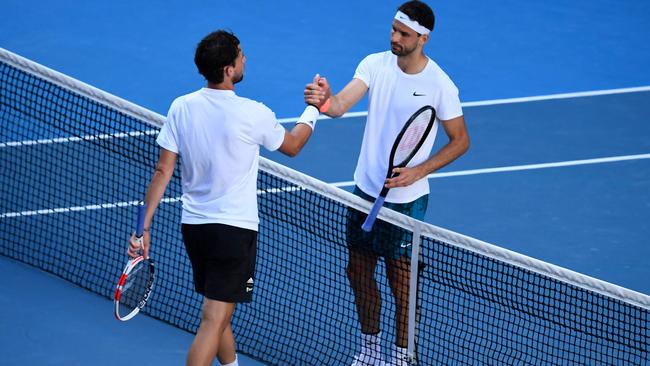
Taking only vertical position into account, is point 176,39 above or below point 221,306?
above

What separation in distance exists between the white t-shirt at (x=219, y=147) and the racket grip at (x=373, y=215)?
2.36 feet

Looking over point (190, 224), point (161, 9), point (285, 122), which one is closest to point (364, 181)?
point (190, 224)

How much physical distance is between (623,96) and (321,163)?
3.57m

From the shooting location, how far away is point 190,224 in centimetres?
622

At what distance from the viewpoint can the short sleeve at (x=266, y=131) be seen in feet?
19.8

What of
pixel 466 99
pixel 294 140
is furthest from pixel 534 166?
pixel 294 140

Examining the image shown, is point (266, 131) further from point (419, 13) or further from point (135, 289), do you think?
point (419, 13)

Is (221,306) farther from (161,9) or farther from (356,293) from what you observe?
(161,9)

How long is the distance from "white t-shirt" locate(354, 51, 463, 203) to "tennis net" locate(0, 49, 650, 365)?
0.23 m

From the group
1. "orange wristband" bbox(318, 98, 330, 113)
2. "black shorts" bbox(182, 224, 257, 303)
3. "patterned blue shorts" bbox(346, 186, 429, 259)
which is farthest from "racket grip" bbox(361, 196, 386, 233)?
"black shorts" bbox(182, 224, 257, 303)

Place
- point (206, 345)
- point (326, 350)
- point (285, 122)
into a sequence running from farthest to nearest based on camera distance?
1. point (285, 122)
2. point (326, 350)
3. point (206, 345)

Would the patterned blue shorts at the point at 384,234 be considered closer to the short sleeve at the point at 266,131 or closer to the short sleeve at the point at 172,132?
the short sleeve at the point at 266,131

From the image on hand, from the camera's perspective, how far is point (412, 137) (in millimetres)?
6777

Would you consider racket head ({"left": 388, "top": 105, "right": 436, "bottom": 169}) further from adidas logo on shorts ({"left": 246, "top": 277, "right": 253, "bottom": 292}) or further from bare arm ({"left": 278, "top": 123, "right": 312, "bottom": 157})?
adidas logo on shorts ({"left": 246, "top": 277, "right": 253, "bottom": 292})
